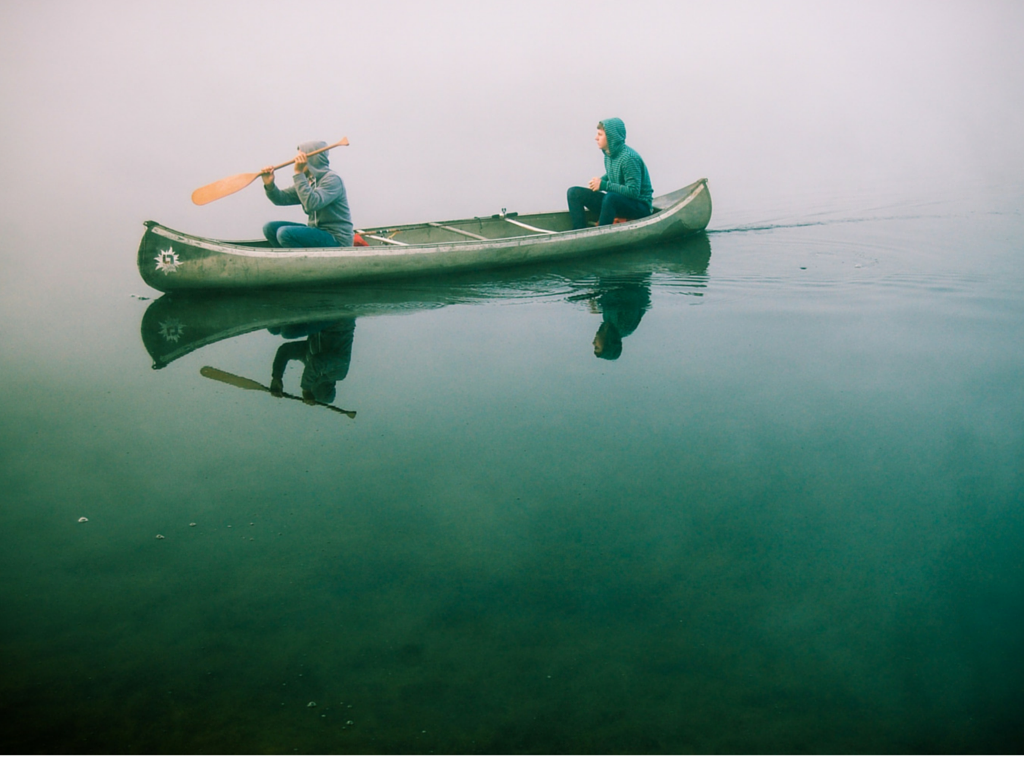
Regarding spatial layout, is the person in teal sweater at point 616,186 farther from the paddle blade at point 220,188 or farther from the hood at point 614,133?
the paddle blade at point 220,188

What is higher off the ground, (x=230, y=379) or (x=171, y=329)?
(x=171, y=329)

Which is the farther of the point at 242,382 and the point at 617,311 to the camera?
the point at 617,311

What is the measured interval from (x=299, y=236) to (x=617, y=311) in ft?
9.70

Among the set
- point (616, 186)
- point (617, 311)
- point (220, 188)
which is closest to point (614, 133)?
point (616, 186)

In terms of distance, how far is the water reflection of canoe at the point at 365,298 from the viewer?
6047mm

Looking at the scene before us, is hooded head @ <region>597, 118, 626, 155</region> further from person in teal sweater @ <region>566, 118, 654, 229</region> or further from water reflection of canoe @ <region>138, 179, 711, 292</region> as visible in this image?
water reflection of canoe @ <region>138, 179, 711, 292</region>

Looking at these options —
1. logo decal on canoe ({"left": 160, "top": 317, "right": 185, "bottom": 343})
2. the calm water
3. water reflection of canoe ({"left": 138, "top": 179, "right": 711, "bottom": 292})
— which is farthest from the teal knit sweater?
logo decal on canoe ({"left": 160, "top": 317, "right": 185, "bottom": 343})

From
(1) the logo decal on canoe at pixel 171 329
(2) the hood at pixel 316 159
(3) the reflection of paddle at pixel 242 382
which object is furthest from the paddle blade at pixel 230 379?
(2) the hood at pixel 316 159

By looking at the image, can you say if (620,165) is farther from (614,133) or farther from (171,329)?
(171,329)

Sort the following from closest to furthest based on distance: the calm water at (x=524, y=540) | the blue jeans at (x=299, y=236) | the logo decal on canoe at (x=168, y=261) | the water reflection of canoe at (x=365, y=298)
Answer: the calm water at (x=524, y=540)
the water reflection of canoe at (x=365, y=298)
the logo decal on canoe at (x=168, y=261)
the blue jeans at (x=299, y=236)

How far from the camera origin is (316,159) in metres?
6.22

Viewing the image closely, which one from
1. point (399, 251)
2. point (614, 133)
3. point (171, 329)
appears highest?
point (614, 133)

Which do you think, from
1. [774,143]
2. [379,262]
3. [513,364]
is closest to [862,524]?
[513,364]

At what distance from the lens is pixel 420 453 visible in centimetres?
371
